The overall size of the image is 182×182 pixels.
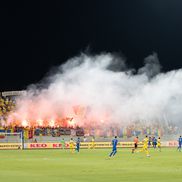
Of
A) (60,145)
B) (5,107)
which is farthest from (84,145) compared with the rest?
(5,107)

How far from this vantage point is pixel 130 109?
74812 millimetres

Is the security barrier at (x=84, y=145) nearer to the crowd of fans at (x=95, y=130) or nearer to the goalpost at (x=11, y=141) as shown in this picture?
the goalpost at (x=11, y=141)

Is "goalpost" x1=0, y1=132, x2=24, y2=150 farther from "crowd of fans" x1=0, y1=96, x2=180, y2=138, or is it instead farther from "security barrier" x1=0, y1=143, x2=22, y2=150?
"crowd of fans" x1=0, y1=96, x2=180, y2=138

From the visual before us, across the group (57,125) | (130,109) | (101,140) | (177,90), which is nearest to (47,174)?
(177,90)

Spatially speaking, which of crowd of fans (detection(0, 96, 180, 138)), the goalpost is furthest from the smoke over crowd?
the goalpost

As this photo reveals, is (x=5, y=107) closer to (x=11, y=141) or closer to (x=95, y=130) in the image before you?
(x=95, y=130)

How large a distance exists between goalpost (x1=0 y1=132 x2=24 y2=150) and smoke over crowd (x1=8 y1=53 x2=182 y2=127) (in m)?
10.6

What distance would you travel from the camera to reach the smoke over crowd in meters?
68.4

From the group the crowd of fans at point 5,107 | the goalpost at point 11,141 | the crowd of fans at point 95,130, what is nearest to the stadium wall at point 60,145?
the goalpost at point 11,141

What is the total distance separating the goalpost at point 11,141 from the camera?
7469 centimetres

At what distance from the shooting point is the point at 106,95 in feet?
243

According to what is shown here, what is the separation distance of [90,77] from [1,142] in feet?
55.2

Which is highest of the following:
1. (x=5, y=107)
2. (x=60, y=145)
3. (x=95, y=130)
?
(x=5, y=107)

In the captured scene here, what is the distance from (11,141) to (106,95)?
15651 mm
